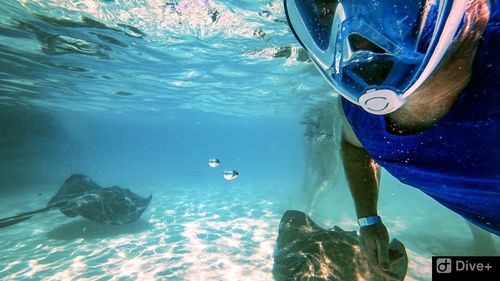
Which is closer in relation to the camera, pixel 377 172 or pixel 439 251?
pixel 377 172

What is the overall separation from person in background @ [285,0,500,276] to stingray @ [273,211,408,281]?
11.0 feet

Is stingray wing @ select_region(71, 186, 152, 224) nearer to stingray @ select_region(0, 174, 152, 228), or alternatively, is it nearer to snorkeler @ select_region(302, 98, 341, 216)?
stingray @ select_region(0, 174, 152, 228)

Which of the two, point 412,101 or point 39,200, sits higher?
point 412,101

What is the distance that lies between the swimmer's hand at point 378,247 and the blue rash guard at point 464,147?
65 cm

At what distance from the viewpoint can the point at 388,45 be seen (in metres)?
1.27

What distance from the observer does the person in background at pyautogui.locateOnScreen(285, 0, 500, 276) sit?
3.90ft

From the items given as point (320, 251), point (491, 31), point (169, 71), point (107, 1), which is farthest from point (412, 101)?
point (169, 71)

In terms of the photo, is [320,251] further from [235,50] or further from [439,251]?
[235,50]

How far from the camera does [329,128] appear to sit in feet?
74.8

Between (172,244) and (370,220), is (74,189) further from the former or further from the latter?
(370,220)

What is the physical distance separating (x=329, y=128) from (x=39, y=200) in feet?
79.7

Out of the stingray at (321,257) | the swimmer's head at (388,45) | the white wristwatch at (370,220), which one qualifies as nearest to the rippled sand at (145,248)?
the stingray at (321,257)

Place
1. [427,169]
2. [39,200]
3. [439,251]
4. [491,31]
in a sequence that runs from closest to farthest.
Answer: [491,31] → [427,169] → [439,251] → [39,200]

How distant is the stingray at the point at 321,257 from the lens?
513 cm
